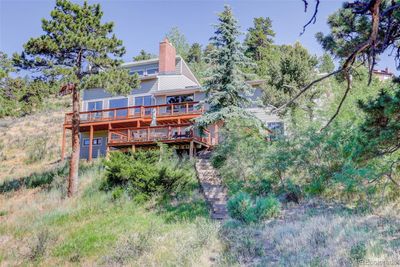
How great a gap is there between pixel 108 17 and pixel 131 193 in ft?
30.2

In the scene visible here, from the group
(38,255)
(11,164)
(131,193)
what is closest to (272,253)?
(38,255)

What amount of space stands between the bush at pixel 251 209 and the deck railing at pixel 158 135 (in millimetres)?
8256

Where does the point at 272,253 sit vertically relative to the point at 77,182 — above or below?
below

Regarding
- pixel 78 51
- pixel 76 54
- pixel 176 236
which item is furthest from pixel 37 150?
pixel 176 236

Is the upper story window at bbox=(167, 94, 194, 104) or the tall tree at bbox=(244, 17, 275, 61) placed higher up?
the tall tree at bbox=(244, 17, 275, 61)

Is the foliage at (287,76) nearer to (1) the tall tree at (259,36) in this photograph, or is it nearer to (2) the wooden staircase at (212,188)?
(2) the wooden staircase at (212,188)

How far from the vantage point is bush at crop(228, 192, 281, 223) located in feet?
33.1

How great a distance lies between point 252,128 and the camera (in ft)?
49.8

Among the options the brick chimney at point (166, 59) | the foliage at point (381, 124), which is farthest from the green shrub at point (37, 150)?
the foliage at point (381, 124)

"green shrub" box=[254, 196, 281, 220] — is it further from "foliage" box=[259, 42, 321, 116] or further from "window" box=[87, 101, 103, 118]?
"window" box=[87, 101, 103, 118]

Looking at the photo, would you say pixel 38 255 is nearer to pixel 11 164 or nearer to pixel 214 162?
pixel 214 162

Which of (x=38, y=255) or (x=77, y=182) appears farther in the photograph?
(x=77, y=182)

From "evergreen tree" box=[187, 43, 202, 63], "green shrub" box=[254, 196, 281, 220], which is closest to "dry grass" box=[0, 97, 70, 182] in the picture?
"green shrub" box=[254, 196, 281, 220]

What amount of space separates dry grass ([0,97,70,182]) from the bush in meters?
16.5
